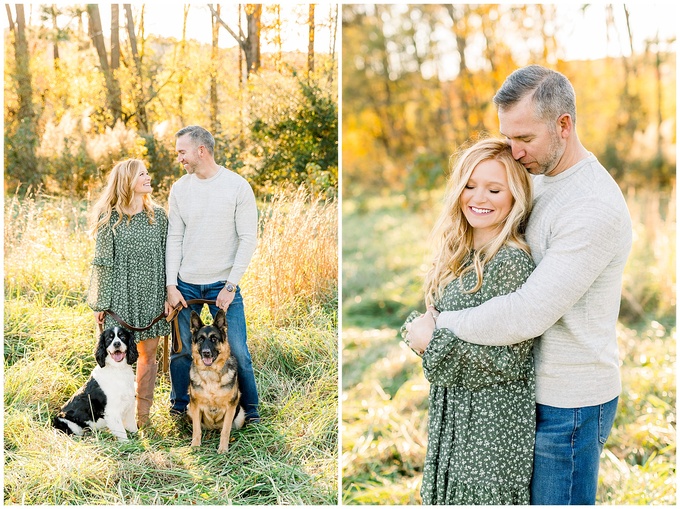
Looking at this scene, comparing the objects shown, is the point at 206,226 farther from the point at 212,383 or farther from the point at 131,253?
the point at 212,383

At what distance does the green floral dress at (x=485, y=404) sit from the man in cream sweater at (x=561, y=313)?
0.06m

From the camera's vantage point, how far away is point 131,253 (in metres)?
3.24

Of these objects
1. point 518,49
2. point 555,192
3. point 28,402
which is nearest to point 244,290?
point 28,402

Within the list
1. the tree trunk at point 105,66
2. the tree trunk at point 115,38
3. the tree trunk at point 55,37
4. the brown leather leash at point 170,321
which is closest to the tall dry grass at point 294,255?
the brown leather leash at point 170,321

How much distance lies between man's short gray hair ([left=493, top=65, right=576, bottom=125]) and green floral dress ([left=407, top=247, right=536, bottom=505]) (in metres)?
0.52

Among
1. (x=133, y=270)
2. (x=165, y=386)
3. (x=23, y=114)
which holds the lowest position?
(x=165, y=386)

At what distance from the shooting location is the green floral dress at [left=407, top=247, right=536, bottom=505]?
2205 mm

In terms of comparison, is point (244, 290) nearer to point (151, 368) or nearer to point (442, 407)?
point (151, 368)

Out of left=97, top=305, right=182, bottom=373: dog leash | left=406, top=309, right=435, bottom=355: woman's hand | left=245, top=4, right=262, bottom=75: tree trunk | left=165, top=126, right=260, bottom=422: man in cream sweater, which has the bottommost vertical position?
left=97, top=305, right=182, bottom=373: dog leash

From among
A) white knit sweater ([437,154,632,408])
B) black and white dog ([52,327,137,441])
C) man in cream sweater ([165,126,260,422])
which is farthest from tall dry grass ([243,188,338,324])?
white knit sweater ([437,154,632,408])

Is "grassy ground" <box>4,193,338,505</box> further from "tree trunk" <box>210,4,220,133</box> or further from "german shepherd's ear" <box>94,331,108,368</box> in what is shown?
"tree trunk" <box>210,4,220,133</box>

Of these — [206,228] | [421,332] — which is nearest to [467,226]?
[421,332]

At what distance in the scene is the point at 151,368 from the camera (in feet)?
11.0

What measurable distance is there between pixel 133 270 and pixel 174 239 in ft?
0.89
